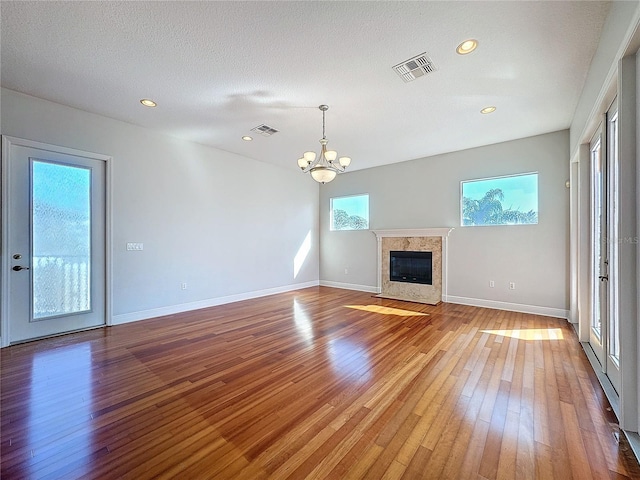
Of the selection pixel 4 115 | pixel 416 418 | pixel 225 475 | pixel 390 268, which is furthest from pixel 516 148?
pixel 4 115

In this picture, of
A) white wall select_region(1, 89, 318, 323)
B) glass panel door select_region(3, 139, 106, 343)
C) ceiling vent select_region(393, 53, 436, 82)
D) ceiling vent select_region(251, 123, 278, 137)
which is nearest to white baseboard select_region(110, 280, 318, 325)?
white wall select_region(1, 89, 318, 323)

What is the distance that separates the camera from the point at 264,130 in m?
4.41

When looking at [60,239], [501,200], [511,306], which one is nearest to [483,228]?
[501,200]

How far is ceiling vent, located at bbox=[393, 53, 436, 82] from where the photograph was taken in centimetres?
264

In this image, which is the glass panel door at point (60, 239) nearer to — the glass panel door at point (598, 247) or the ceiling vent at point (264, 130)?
the ceiling vent at point (264, 130)

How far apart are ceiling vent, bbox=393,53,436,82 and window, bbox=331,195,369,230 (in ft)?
13.0

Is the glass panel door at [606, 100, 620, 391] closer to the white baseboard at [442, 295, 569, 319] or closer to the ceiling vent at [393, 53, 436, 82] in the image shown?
the ceiling vent at [393, 53, 436, 82]

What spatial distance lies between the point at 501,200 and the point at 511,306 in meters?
1.94

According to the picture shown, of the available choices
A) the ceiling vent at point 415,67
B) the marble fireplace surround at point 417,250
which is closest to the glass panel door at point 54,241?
the ceiling vent at point 415,67

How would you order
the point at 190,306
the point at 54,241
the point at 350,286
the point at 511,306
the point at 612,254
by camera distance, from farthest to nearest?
the point at 350,286, the point at 190,306, the point at 511,306, the point at 54,241, the point at 612,254

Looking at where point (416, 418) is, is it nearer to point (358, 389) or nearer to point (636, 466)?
point (358, 389)

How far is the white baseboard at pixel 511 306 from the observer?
175 inches

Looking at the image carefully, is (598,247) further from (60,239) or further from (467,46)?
(60,239)

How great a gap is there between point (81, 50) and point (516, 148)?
245 inches
